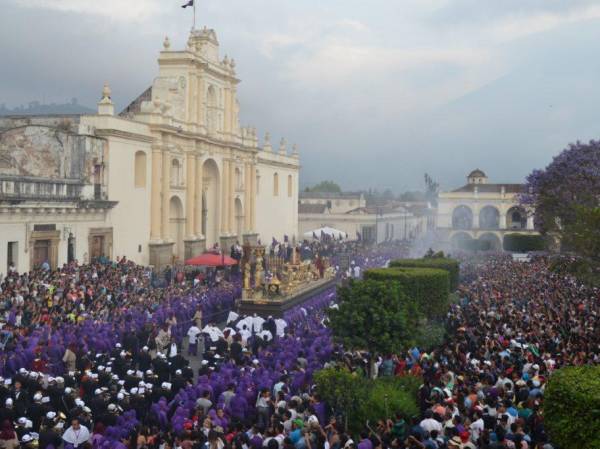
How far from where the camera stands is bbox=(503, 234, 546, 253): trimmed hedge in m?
63.6

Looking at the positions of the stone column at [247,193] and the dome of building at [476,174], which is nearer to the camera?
the stone column at [247,193]

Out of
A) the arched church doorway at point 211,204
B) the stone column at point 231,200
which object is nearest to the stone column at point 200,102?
the arched church doorway at point 211,204

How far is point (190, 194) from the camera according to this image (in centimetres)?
4144

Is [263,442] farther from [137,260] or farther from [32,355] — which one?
[137,260]

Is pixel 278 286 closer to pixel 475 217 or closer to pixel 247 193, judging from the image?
pixel 247 193

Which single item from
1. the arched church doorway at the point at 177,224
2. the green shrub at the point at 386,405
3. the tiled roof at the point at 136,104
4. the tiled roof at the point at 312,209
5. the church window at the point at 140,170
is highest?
the tiled roof at the point at 136,104

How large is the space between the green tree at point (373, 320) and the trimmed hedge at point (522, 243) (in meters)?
48.0

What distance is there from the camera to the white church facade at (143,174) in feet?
97.5

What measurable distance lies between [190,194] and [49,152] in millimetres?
10243

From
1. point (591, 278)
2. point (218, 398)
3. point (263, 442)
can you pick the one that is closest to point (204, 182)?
point (591, 278)

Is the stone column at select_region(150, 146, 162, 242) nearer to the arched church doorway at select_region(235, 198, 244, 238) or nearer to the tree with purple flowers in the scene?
the arched church doorway at select_region(235, 198, 244, 238)

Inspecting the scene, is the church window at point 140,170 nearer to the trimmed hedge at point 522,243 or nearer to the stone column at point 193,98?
the stone column at point 193,98

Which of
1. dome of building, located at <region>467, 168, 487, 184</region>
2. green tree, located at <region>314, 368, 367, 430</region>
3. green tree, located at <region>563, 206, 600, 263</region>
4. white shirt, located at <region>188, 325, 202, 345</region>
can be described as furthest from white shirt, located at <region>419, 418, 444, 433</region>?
dome of building, located at <region>467, 168, 487, 184</region>

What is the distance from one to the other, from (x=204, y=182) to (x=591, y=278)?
27628 millimetres
